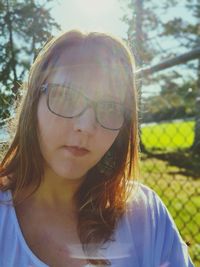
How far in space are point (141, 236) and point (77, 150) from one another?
0.39 metres

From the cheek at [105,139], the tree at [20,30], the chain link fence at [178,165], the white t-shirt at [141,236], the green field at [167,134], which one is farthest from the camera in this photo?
the green field at [167,134]

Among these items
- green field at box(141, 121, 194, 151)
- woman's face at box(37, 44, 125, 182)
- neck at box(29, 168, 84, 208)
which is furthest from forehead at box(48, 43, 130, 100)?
green field at box(141, 121, 194, 151)

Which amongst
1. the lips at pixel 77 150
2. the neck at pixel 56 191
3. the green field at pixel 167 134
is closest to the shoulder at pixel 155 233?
the neck at pixel 56 191

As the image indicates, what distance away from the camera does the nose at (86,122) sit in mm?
1677

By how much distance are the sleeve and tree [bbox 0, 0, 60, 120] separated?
117 cm

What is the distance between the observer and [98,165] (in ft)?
6.65

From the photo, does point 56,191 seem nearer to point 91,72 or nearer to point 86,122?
point 86,122

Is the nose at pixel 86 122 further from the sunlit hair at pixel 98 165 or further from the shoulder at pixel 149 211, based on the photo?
the shoulder at pixel 149 211

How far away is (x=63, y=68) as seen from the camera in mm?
1736

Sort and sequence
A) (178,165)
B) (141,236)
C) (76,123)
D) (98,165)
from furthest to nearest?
(178,165) < (98,165) < (141,236) < (76,123)

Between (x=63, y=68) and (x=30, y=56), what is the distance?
1.06 m

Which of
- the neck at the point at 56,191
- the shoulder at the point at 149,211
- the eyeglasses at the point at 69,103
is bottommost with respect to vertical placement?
the shoulder at the point at 149,211

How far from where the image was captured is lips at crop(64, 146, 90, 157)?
1690 mm

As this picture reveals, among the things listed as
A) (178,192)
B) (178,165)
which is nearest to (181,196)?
(178,192)
